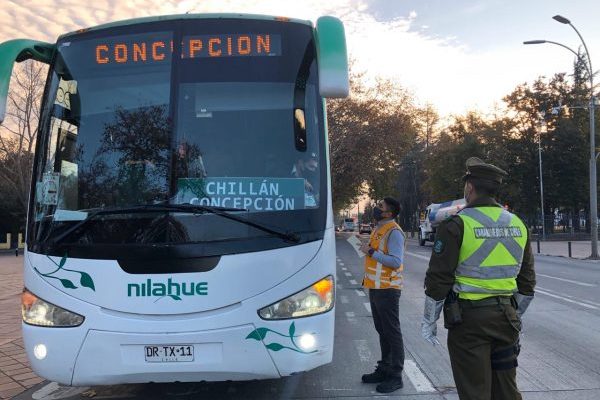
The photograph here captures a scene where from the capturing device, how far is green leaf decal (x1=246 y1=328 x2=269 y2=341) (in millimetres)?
3727

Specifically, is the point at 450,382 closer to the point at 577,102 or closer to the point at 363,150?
the point at 363,150

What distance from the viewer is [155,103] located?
13.3 feet

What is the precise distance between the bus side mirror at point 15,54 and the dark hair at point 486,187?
10.9 ft

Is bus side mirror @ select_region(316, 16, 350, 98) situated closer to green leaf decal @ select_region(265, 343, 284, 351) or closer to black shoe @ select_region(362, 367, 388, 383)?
green leaf decal @ select_region(265, 343, 284, 351)

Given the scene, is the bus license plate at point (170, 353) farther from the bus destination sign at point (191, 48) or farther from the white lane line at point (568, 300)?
the white lane line at point (568, 300)

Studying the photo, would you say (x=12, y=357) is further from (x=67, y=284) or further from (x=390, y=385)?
(x=390, y=385)

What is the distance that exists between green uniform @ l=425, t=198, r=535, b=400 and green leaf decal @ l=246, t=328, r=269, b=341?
121cm

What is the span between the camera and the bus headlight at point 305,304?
379 cm

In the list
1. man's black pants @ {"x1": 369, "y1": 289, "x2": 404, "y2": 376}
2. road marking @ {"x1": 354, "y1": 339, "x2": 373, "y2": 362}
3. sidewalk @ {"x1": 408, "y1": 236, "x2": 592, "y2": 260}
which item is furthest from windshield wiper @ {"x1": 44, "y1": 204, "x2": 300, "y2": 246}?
sidewalk @ {"x1": 408, "y1": 236, "x2": 592, "y2": 260}

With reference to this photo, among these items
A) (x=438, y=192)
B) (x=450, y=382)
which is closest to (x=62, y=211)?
(x=450, y=382)

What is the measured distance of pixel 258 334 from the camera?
3.73 meters

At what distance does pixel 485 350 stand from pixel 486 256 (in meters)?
0.57

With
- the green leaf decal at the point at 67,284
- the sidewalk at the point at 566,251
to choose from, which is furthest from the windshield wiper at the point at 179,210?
the sidewalk at the point at 566,251

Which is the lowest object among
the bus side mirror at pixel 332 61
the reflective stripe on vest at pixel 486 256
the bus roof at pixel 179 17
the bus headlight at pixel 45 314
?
the bus headlight at pixel 45 314
